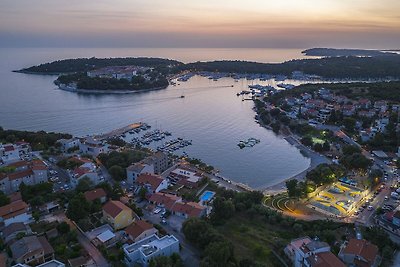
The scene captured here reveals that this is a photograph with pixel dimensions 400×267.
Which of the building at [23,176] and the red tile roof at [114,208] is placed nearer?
the red tile roof at [114,208]

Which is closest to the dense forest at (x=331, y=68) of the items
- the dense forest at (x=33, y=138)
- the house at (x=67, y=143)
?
the house at (x=67, y=143)

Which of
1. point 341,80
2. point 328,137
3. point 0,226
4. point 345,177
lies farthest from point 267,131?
point 341,80

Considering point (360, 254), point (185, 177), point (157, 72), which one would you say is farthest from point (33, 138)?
point (157, 72)

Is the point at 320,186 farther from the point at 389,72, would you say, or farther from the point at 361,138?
the point at 389,72

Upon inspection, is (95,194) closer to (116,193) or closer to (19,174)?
(116,193)

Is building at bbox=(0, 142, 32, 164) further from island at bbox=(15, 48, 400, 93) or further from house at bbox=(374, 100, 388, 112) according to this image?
island at bbox=(15, 48, 400, 93)

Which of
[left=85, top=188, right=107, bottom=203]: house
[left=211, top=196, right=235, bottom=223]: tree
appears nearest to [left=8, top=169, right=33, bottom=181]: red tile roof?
[left=85, top=188, right=107, bottom=203]: house

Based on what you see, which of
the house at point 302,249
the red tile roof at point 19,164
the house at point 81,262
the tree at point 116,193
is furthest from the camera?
the red tile roof at point 19,164

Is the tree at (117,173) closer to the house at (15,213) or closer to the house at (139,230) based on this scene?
the house at (15,213)
